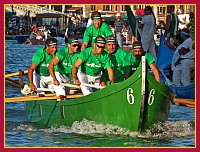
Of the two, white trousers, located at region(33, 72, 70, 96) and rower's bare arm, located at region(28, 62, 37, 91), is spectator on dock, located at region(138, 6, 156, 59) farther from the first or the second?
rower's bare arm, located at region(28, 62, 37, 91)

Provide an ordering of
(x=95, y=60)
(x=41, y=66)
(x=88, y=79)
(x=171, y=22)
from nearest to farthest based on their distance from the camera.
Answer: (x=95, y=60) → (x=88, y=79) → (x=41, y=66) → (x=171, y=22)

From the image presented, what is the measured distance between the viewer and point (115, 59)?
50.4ft

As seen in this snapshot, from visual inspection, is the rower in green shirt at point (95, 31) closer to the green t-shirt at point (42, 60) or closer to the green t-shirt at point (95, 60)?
the green t-shirt at point (42, 60)

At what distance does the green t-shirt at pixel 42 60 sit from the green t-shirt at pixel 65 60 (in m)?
0.25

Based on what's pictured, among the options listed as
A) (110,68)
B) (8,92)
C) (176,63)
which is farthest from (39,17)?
(110,68)

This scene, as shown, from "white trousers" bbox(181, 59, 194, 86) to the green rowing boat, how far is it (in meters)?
3.85

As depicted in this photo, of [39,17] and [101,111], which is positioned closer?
[101,111]

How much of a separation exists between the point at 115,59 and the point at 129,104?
1732 millimetres

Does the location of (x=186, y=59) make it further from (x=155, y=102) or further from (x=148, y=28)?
(x=155, y=102)

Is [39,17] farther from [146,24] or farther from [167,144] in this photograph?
[167,144]

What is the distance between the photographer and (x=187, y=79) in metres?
18.5

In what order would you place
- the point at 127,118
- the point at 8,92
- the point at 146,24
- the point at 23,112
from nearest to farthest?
the point at 127,118 < the point at 23,112 < the point at 146,24 < the point at 8,92

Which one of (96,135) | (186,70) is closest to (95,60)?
(96,135)

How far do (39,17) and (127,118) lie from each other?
26060 mm
